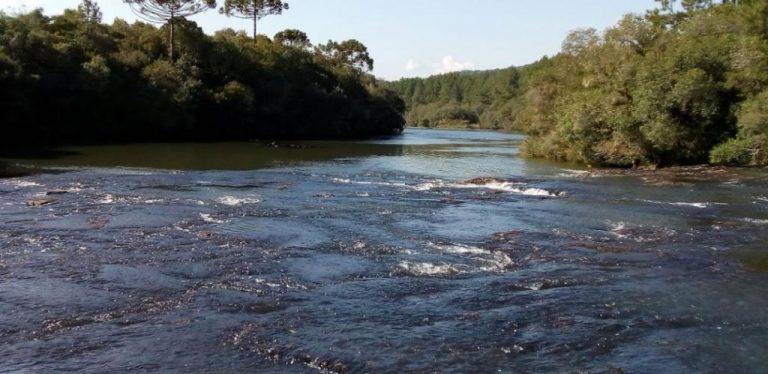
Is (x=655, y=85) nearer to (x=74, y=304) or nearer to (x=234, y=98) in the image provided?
(x=74, y=304)

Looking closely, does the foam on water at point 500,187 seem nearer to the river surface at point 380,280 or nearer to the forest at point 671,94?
the river surface at point 380,280

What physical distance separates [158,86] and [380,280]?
61530 millimetres

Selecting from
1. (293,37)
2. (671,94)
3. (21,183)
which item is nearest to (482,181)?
(671,94)

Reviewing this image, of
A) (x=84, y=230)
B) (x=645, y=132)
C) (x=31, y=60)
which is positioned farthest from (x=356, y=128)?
(x=84, y=230)

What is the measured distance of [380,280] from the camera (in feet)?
49.3

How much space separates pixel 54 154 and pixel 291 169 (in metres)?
18.4

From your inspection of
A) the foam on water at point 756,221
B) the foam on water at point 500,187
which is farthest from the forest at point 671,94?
the foam on water at point 756,221

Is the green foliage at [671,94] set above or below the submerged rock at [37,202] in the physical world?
above

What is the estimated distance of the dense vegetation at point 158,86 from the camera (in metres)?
58.9

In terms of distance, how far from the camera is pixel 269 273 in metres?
15.4

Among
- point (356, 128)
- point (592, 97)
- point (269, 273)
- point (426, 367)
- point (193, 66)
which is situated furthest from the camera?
point (356, 128)

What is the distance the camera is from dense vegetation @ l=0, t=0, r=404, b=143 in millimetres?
58906

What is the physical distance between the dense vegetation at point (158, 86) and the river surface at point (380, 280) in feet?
111

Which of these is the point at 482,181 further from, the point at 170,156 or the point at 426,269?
the point at 170,156
